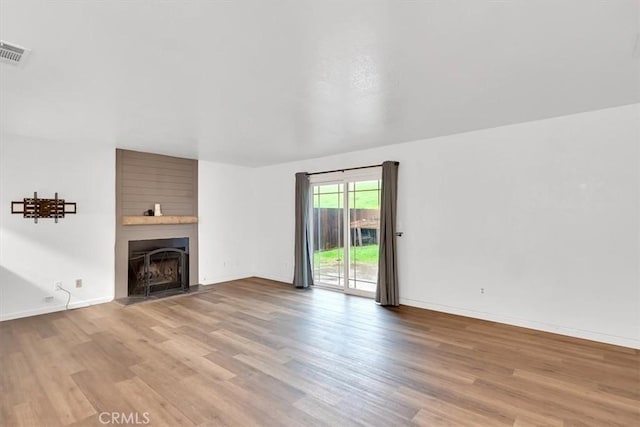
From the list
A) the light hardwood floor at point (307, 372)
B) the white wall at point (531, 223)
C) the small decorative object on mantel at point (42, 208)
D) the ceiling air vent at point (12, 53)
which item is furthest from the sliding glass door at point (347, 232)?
the ceiling air vent at point (12, 53)

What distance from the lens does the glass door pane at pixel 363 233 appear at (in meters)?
5.29

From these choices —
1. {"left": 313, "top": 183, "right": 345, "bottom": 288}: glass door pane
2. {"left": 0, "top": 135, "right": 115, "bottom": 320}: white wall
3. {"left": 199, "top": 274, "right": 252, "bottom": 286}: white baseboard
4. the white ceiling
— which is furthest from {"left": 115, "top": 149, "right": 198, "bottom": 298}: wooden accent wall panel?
{"left": 313, "top": 183, "right": 345, "bottom": 288}: glass door pane

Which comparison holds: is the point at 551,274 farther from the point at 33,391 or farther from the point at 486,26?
the point at 33,391

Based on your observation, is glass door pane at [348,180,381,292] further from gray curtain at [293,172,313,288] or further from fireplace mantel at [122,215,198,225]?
fireplace mantel at [122,215,198,225]

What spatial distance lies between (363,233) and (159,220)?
143 inches

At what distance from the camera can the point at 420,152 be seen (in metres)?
4.74

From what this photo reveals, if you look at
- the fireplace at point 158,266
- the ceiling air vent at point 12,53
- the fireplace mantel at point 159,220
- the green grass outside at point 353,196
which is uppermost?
the ceiling air vent at point 12,53

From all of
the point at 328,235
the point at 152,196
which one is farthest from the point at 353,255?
the point at 152,196

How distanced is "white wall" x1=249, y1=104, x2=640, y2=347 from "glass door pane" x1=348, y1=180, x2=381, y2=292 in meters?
0.50

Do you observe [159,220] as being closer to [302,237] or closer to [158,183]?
[158,183]

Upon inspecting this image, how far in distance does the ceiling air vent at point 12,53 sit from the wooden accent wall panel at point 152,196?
126 inches

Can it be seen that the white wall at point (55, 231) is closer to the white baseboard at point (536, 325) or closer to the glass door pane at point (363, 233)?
the glass door pane at point (363, 233)

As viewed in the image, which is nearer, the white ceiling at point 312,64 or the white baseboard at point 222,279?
the white ceiling at point 312,64

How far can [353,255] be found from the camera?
5609mm
